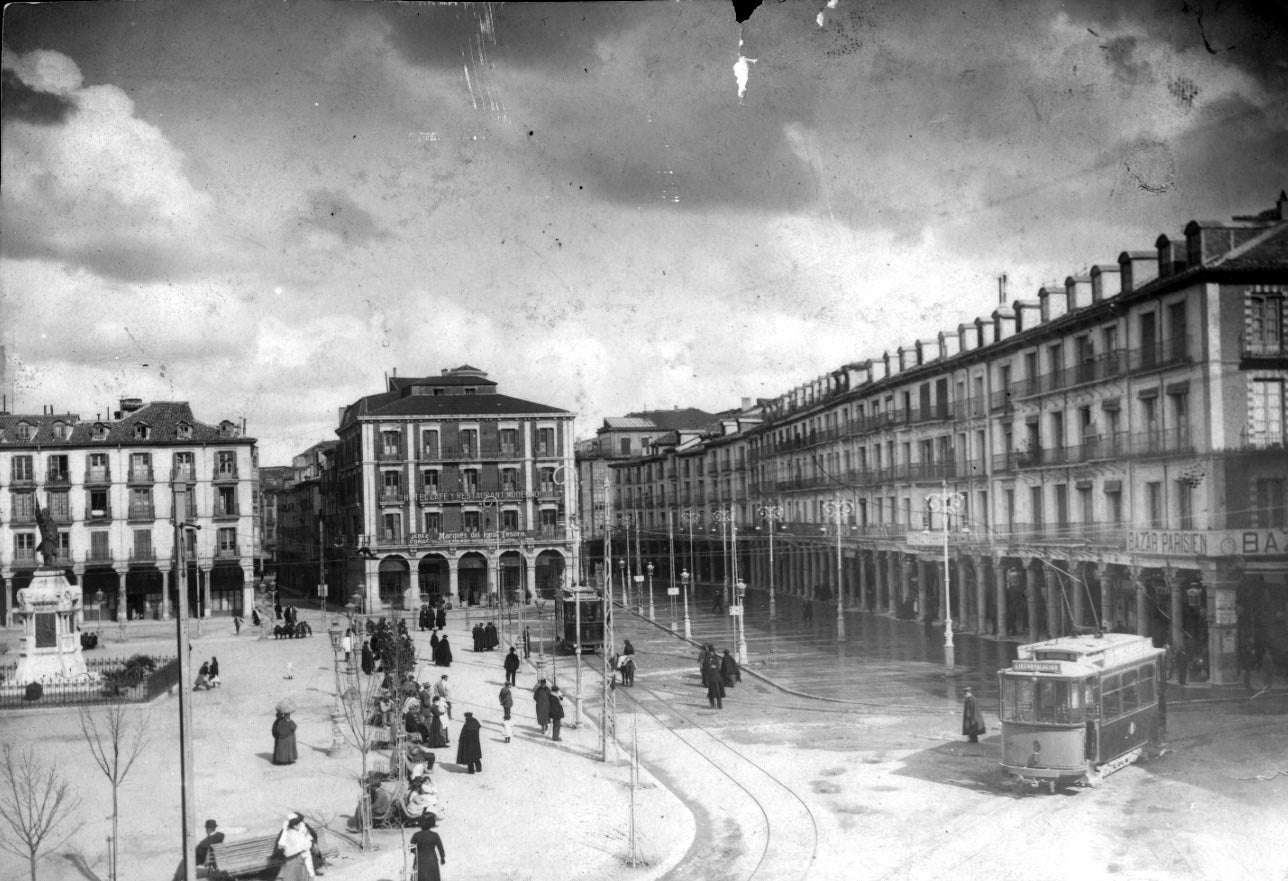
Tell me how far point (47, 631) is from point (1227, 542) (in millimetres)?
29486

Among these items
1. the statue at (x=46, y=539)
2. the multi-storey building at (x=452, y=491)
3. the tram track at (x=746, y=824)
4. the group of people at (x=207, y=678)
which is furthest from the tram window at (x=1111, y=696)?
the multi-storey building at (x=452, y=491)

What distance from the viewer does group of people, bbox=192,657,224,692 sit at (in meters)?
29.0

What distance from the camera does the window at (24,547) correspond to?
41594 millimetres

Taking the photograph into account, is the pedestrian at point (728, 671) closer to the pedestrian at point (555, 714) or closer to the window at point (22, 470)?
the pedestrian at point (555, 714)

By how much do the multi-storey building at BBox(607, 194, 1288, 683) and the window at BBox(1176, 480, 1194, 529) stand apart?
0.15 feet

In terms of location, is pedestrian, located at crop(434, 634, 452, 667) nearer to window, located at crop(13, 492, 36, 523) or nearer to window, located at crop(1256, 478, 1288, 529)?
window, located at crop(13, 492, 36, 523)

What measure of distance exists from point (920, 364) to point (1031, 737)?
19134 mm

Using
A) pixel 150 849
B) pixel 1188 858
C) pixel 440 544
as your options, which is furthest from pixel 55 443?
pixel 1188 858

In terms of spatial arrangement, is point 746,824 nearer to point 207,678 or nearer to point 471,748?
point 471,748

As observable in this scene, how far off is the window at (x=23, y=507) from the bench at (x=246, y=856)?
3461 cm

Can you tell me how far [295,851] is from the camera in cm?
1279

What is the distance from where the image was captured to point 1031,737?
54.6 feet

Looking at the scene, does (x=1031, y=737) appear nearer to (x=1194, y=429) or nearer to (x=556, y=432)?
(x=1194, y=429)

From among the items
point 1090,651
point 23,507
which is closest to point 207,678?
point 23,507
